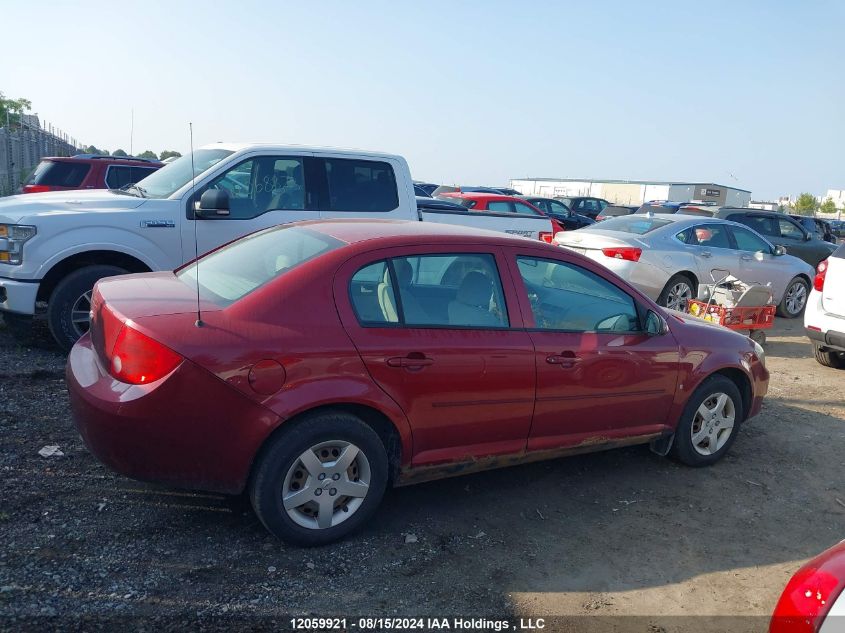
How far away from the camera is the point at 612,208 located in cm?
2409

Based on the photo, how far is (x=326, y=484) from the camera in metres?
3.54

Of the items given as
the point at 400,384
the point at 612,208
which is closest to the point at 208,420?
the point at 400,384

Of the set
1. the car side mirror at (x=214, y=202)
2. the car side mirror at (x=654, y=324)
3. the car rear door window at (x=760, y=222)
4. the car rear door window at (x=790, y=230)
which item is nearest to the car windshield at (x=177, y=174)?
the car side mirror at (x=214, y=202)

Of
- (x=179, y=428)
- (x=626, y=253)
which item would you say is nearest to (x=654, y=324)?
(x=179, y=428)

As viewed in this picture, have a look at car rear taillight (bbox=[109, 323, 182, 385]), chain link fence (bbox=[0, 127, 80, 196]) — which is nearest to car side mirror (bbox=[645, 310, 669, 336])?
car rear taillight (bbox=[109, 323, 182, 385])

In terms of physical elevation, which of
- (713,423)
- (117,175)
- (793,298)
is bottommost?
(713,423)

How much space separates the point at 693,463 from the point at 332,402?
292 centimetres

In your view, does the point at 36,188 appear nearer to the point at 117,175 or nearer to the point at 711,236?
the point at 117,175

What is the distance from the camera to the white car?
758 cm

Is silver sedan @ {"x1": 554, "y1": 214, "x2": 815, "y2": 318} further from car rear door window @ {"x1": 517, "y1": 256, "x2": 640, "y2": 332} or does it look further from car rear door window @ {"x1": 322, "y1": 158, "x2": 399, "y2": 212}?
car rear door window @ {"x1": 517, "y1": 256, "x2": 640, "y2": 332}

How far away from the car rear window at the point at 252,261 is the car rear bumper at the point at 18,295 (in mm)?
2443

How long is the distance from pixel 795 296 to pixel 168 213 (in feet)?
32.2

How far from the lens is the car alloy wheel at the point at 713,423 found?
4992 mm

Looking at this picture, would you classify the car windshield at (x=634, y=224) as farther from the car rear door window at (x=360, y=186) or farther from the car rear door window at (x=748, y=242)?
the car rear door window at (x=360, y=186)
